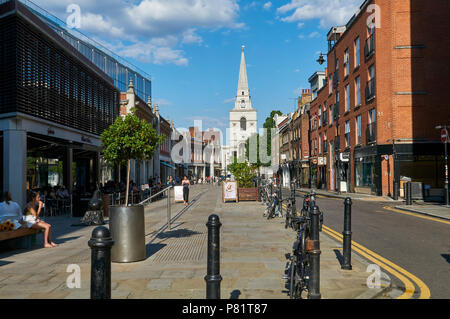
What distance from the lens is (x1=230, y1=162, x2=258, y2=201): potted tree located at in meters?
21.7

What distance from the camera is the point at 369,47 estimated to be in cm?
2839

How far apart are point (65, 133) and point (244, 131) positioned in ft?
375

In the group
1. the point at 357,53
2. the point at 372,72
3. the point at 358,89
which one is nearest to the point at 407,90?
the point at 372,72

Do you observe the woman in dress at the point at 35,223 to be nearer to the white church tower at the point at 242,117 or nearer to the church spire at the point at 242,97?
the white church tower at the point at 242,117

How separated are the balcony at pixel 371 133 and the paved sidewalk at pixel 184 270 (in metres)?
19.6

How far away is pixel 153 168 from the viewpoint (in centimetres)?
4797

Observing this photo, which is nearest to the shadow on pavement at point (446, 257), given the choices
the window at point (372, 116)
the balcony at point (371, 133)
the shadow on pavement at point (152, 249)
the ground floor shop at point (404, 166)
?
the shadow on pavement at point (152, 249)

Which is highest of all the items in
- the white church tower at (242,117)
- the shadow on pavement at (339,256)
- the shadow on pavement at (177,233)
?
the white church tower at (242,117)

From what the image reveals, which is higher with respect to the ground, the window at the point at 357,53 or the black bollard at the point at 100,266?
the window at the point at 357,53

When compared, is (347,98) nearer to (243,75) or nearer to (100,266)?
(100,266)

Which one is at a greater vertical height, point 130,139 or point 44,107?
point 44,107

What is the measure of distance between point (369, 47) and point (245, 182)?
14513 millimetres

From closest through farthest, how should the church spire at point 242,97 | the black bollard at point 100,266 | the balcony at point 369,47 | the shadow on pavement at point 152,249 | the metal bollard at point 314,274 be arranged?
the black bollard at point 100,266 < the metal bollard at point 314,274 < the shadow on pavement at point 152,249 < the balcony at point 369,47 < the church spire at point 242,97

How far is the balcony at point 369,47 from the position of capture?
27.5 m
